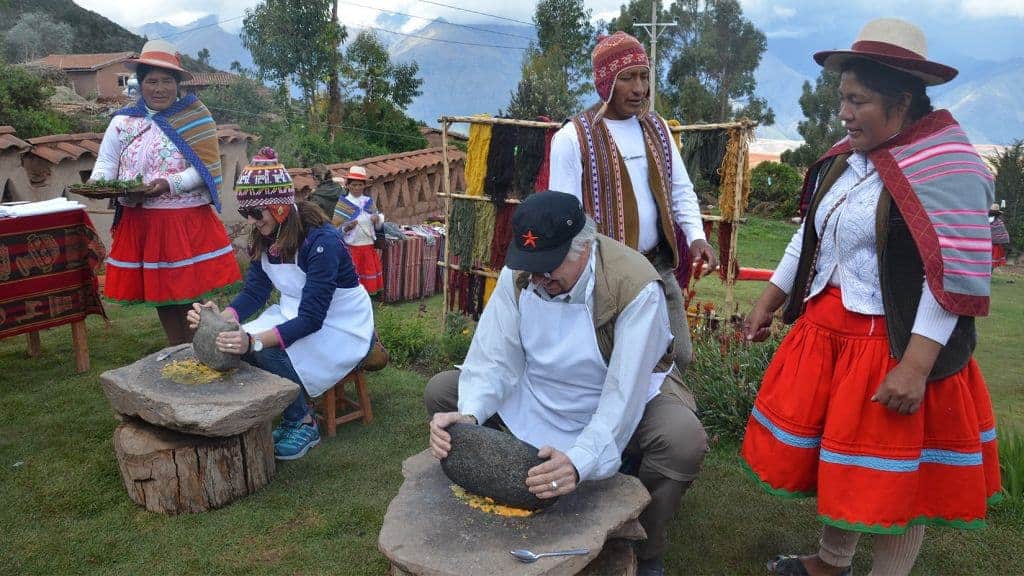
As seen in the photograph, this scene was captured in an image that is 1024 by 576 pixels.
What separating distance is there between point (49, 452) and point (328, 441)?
1.56m

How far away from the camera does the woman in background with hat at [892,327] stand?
2.24 meters

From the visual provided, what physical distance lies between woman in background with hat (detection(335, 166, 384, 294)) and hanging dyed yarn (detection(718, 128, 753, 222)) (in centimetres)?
Answer: 396

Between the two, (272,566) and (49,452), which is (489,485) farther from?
(49,452)

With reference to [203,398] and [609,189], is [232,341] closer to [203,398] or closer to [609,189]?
[203,398]

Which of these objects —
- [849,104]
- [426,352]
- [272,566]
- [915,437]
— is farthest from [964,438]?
[426,352]

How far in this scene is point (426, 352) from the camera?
6121mm

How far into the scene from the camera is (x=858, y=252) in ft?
7.98

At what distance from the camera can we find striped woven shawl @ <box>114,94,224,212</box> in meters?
4.66

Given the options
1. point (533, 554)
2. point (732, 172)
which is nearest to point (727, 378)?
point (732, 172)

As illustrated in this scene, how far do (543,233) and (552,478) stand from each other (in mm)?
767

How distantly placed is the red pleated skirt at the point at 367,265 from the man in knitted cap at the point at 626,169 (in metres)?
4.80

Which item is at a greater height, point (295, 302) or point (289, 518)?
point (295, 302)

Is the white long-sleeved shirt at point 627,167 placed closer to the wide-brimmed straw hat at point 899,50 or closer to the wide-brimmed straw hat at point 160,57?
the wide-brimmed straw hat at point 899,50

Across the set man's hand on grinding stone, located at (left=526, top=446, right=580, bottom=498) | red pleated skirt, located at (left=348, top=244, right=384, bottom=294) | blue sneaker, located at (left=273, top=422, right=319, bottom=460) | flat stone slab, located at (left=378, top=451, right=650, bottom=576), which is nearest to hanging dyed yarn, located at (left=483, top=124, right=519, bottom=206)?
red pleated skirt, located at (left=348, top=244, right=384, bottom=294)
